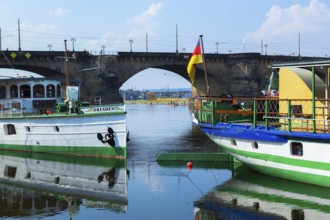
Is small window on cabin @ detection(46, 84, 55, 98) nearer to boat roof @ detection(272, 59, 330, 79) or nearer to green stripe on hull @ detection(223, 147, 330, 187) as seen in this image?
green stripe on hull @ detection(223, 147, 330, 187)

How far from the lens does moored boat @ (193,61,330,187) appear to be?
17.6 m

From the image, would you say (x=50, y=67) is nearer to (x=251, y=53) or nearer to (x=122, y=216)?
(x=251, y=53)

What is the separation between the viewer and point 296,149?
60.1 feet

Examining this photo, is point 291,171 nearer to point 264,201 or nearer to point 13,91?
point 264,201

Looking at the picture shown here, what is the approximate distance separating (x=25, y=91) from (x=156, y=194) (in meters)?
16.3

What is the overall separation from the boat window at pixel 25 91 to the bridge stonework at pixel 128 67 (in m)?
22.9

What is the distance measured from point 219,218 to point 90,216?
14.3 feet

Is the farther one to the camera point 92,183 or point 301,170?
point 92,183

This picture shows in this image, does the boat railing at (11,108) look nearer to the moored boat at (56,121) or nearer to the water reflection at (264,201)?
the moored boat at (56,121)

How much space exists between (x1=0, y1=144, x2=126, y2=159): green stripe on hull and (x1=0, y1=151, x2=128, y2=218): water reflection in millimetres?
431

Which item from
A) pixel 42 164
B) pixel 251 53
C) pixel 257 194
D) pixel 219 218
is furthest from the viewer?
pixel 251 53

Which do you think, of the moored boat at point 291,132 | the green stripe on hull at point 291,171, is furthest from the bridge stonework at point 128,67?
the green stripe on hull at point 291,171

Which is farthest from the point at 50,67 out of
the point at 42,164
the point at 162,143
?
the point at 42,164

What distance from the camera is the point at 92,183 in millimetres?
21203
